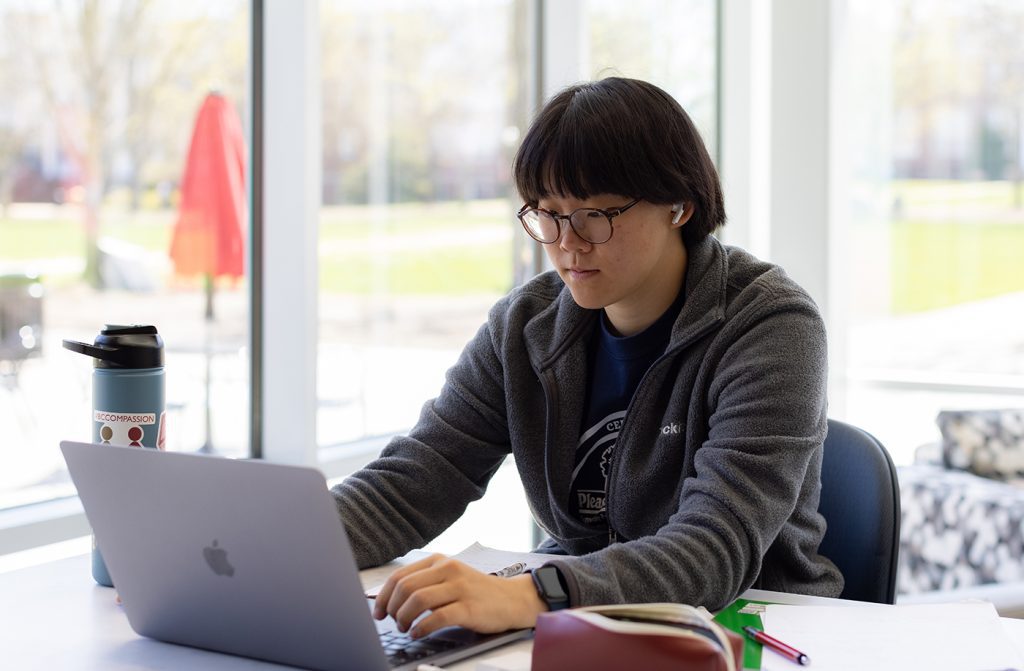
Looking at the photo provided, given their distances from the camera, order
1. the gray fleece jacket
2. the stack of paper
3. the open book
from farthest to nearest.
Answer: the gray fleece jacket → the stack of paper → the open book

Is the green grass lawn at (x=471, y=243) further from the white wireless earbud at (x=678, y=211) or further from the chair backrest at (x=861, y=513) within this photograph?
the chair backrest at (x=861, y=513)

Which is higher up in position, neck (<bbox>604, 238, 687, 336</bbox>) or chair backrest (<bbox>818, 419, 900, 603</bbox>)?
neck (<bbox>604, 238, 687, 336</bbox>)

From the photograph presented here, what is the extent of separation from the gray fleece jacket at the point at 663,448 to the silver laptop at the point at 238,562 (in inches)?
9.7

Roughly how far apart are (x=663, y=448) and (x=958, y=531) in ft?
5.48

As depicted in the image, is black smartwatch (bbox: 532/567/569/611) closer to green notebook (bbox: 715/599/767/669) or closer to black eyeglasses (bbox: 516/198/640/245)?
green notebook (bbox: 715/599/767/669)

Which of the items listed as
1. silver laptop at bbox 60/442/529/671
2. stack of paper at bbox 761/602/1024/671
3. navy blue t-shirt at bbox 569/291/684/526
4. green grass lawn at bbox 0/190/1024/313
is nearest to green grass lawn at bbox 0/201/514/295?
green grass lawn at bbox 0/190/1024/313

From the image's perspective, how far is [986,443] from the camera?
9.89 ft

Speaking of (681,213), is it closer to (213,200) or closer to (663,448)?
(663,448)

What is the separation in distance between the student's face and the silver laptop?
523mm

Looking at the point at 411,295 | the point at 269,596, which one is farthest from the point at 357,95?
the point at 269,596

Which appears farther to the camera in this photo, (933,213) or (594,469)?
(933,213)

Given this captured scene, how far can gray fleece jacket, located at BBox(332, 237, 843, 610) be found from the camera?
131cm

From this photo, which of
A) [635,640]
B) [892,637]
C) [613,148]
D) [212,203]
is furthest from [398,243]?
[635,640]

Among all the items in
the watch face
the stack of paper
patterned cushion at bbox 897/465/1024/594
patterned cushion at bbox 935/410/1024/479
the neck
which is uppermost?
the neck
